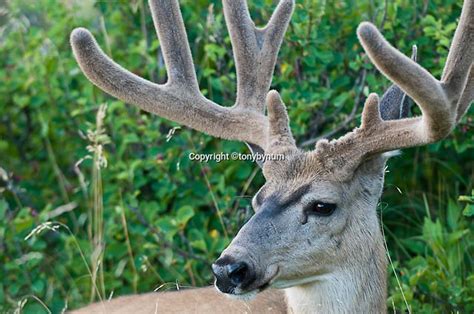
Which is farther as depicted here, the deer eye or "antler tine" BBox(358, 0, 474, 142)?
the deer eye

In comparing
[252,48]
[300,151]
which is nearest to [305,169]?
[300,151]

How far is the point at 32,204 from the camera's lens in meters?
7.02

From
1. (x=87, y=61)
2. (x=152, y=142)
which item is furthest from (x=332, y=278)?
(x=152, y=142)

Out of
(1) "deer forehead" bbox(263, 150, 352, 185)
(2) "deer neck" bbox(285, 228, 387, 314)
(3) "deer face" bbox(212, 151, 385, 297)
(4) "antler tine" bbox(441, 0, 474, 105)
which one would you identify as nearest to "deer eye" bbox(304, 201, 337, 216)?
(3) "deer face" bbox(212, 151, 385, 297)

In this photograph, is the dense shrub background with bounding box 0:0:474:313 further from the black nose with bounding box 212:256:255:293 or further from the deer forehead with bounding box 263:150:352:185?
the black nose with bounding box 212:256:255:293

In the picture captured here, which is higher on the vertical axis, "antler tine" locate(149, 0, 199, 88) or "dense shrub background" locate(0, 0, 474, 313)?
"antler tine" locate(149, 0, 199, 88)

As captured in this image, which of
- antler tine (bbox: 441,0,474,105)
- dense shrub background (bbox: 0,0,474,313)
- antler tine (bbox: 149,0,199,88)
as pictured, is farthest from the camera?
dense shrub background (bbox: 0,0,474,313)

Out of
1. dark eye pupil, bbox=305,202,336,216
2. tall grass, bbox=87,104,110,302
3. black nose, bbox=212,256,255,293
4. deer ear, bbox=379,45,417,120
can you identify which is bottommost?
tall grass, bbox=87,104,110,302

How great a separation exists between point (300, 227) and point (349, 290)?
1.11 feet

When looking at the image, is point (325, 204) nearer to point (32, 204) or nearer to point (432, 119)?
point (432, 119)

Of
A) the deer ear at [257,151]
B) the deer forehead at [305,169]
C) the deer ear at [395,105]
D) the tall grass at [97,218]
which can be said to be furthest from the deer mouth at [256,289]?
the tall grass at [97,218]

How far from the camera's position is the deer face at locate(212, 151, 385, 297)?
4.07 meters

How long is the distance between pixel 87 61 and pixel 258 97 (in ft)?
2.66

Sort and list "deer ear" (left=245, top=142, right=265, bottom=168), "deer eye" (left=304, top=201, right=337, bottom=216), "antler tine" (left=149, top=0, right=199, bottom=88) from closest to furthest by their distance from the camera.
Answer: "deer eye" (left=304, top=201, right=337, bottom=216), "deer ear" (left=245, top=142, right=265, bottom=168), "antler tine" (left=149, top=0, right=199, bottom=88)
